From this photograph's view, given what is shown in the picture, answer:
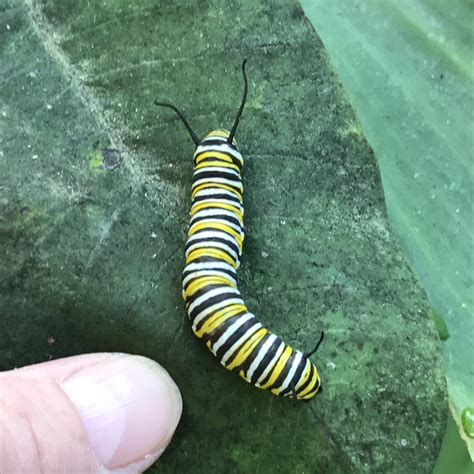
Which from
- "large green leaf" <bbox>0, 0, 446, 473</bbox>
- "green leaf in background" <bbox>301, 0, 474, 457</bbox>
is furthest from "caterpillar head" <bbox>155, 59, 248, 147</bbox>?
"green leaf in background" <bbox>301, 0, 474, 457</bbox>

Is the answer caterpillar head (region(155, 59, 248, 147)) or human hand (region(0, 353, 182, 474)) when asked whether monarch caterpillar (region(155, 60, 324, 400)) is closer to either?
caterpillar head (region(155, 59, 248, 147))

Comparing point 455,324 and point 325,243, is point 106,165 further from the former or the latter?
point 455,324

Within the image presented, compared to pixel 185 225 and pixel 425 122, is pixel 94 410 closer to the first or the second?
pixel 185 225

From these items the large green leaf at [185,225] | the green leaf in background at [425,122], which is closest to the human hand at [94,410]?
the large green leaf at [185,225]

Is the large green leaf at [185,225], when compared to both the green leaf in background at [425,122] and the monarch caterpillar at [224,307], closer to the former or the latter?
the monarch caterpillar at [224,307]

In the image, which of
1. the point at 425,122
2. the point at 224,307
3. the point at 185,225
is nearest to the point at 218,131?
the point at 185,225

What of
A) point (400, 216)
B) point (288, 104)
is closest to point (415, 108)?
point (400, 216)
